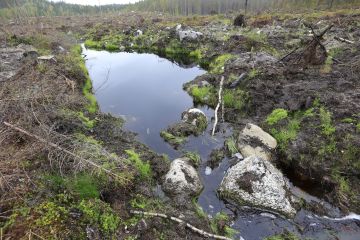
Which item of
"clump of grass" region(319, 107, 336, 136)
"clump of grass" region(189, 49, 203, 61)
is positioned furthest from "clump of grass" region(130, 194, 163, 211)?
"clump of grass" region(189, 49, 203, 61)

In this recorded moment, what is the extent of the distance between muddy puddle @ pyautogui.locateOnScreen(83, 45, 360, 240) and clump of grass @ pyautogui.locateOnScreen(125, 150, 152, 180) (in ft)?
4.16

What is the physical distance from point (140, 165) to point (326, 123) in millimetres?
5691

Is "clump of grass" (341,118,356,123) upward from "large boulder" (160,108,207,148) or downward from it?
upward

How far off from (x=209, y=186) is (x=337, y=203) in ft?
9.88

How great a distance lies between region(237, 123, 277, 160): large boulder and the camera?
797 cm

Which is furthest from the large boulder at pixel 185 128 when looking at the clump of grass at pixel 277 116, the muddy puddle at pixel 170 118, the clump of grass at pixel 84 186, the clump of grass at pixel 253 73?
the clump of grass at pixel 84 186

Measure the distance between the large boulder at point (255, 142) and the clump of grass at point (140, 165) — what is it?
2928 mm

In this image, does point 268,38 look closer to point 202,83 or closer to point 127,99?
point 202,83

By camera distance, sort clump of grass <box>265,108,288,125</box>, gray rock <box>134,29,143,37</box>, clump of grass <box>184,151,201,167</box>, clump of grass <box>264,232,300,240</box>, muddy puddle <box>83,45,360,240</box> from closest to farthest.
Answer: clump of grass <box>264,232,300,240</box> → muddy puddle <box>83,45,360,240</box> → clump of grass <box>184,151,201,167</box> → clump of grass <box>265,108,288,125</box> → gray rock <box>134,29,143,37</box>

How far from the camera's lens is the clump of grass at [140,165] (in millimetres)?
6797

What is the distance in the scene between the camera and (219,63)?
1580 cm

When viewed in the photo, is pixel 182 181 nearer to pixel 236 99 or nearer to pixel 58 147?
pixel 58 147

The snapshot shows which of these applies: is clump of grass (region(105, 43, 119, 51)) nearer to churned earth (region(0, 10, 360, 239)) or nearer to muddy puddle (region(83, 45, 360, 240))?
muddy puddle (region(83, 45, 360, 240))

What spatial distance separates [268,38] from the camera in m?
19.1
